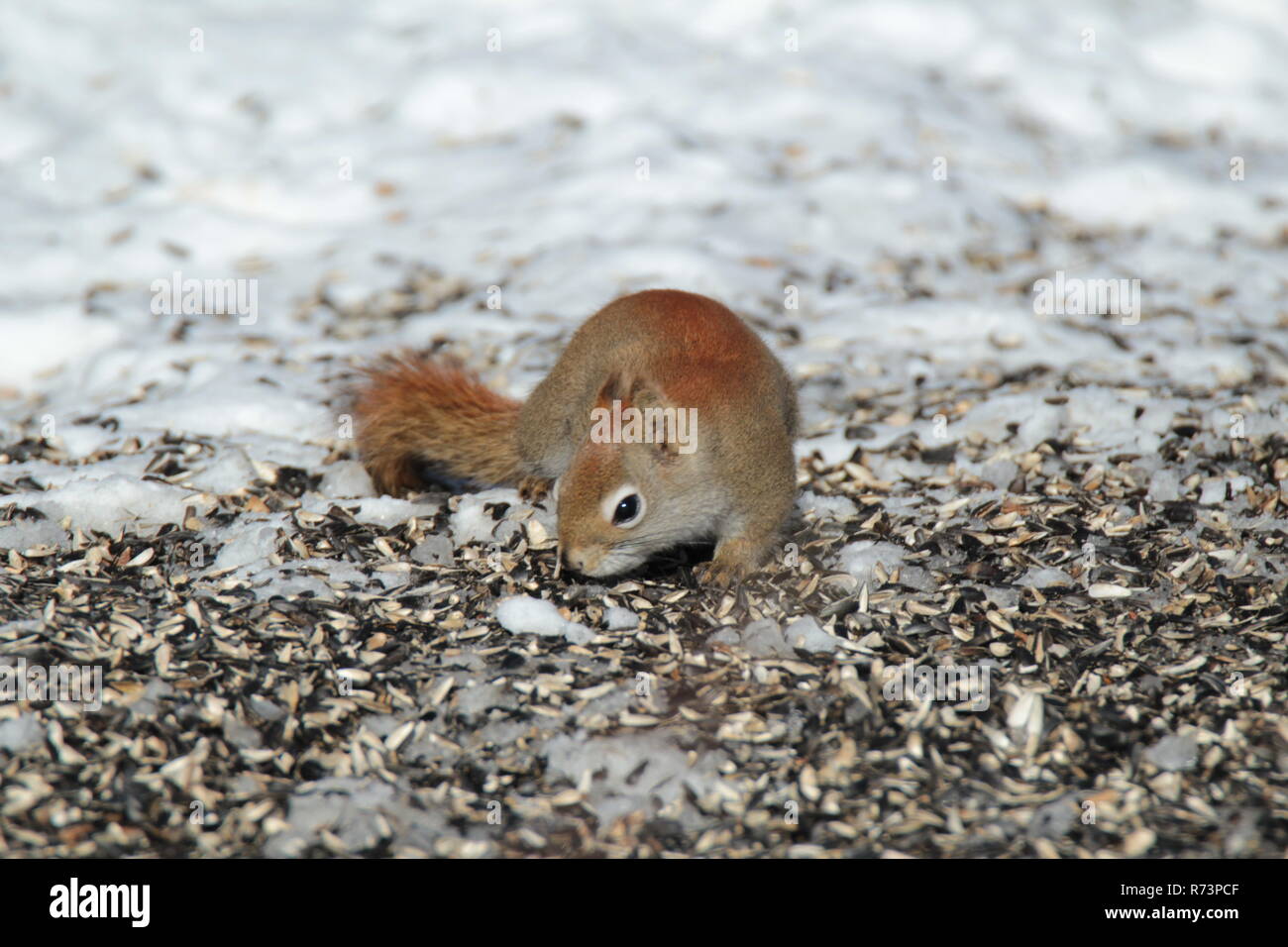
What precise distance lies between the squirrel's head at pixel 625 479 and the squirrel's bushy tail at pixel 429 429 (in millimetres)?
857

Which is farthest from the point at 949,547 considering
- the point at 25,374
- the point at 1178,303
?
the point at 25,374

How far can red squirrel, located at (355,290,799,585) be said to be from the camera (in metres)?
3.30

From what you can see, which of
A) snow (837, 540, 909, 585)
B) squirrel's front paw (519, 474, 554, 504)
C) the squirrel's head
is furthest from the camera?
squirrel's front paw (519, 474, 554, 504)

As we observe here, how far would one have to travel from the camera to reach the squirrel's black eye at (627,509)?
10.8ft

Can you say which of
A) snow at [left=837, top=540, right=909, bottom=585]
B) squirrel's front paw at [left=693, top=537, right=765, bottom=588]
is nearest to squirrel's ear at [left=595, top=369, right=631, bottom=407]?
squirrel's front paw at [left=693, top=537, right=765, bottom=588]

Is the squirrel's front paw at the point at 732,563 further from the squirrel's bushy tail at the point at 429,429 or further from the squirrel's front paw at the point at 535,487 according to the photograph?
the squirrel's bushy tail at the point at 429,429

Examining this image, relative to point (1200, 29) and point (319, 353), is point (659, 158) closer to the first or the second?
point (319, 353)

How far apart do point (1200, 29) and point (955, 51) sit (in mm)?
1761

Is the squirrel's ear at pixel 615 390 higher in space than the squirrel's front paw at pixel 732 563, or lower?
higher

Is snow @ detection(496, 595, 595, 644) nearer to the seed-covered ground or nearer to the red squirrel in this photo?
the seed-covered ground

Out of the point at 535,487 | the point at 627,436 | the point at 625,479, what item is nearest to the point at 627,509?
the point at 625,479

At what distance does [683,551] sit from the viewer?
12.8 ft

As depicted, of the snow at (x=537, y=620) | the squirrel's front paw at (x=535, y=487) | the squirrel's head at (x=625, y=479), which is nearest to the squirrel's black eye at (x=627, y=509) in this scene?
the squirrel's head at (x=625, y=479)

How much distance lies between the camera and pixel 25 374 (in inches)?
211
